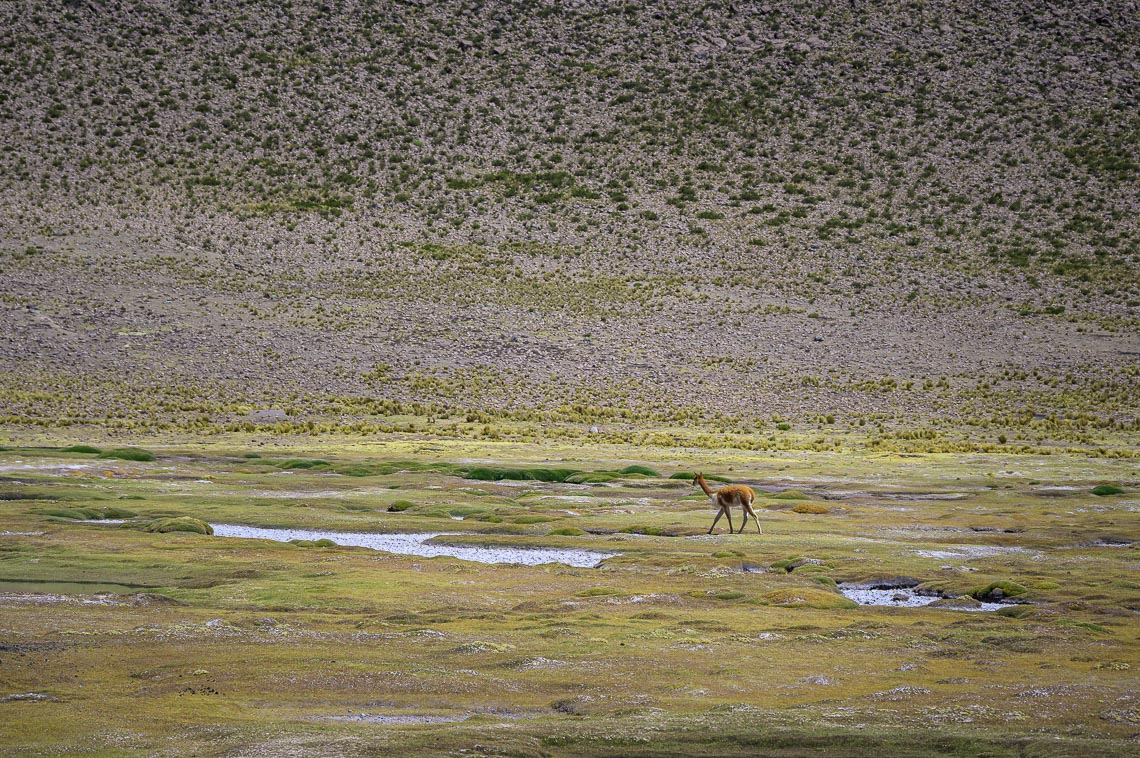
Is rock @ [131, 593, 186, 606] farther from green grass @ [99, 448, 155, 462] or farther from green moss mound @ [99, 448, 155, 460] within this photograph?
green moss mound @ [99, 448, 155, 460]

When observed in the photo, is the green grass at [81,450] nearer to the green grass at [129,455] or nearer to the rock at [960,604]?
the green grass at [129,455]

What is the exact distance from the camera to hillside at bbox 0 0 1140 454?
61562 mm

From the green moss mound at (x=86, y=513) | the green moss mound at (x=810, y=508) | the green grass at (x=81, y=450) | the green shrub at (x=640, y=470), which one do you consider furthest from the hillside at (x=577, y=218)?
the green moss mound at (x=86, y=513)

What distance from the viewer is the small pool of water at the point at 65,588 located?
62.6ft

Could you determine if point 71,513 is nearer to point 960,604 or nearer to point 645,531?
point 645,531

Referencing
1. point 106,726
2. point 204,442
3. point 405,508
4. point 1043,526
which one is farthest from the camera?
point 204,442

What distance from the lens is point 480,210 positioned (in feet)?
265

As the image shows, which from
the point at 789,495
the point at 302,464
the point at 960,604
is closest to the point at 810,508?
the point at 789,495

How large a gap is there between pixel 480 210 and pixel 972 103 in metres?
38.1

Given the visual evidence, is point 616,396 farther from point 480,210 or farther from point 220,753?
point 220,753

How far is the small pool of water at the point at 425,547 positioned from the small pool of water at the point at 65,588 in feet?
21.8

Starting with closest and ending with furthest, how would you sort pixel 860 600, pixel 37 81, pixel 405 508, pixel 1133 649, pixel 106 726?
pixel 106 726
pixel 1133 649
pixel 860 600
pixel 405 508
pixel 37 81

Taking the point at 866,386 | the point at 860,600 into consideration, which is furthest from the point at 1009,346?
the point at 860,600

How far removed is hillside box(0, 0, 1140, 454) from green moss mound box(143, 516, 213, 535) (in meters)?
27.0
